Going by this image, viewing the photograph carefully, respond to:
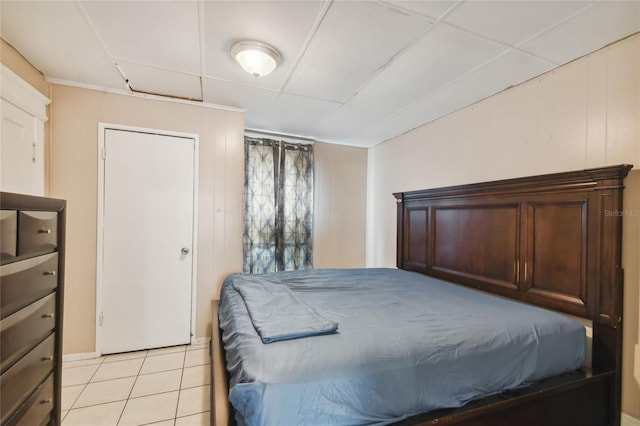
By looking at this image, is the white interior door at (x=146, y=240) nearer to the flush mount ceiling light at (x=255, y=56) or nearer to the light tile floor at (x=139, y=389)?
the light tile floor at (x=139, y=389)

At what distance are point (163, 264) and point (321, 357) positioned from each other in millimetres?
2195

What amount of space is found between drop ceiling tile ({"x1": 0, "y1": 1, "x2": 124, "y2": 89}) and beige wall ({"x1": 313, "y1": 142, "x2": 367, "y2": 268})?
2551 mm

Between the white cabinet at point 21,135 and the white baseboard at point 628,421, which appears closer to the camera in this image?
the white baseboard at point 628,421

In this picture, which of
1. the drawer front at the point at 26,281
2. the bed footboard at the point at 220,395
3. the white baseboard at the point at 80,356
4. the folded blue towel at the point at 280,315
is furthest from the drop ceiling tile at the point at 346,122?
the white baseboard at the point at 80,356

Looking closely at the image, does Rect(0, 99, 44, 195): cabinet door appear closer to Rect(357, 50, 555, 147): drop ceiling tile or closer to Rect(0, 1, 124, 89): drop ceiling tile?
Rect(0, 1, 124, 89): drop ceiling tile

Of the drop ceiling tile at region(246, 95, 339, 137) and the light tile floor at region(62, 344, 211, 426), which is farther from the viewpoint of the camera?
the drop ceiling tile at region(246, 95, 339, 137)

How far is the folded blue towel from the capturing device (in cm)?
130

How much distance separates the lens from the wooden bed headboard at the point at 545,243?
163 cm

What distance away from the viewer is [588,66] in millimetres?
1842

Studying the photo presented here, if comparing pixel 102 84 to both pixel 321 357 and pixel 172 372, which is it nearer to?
pixel 172 372

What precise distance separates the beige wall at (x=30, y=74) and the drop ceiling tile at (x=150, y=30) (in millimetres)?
645

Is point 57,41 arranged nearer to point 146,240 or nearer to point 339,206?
point 146,240

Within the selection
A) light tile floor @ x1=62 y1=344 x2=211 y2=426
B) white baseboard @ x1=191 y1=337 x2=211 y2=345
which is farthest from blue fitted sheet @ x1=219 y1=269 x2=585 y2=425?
white baseboard @ x1=191 y1=337 x2=211 y2=345

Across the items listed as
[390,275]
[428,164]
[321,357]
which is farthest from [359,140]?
[321,357]
